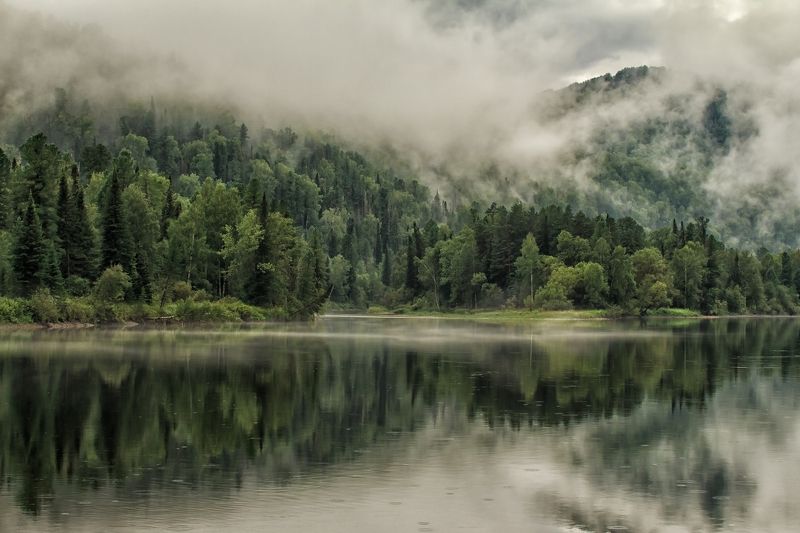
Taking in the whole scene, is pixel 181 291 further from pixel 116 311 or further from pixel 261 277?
pixel 116 311

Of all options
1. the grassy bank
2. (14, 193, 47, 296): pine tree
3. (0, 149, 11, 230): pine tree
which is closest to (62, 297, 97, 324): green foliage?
the grassy bank

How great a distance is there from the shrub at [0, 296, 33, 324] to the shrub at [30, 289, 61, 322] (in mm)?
895

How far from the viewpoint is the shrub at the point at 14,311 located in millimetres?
112750

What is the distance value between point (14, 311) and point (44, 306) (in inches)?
153

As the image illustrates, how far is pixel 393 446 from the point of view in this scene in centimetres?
3588

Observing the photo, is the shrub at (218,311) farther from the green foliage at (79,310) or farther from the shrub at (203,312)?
the green foliage at (79,310)

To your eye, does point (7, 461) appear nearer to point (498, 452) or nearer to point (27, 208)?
point (498, 452)

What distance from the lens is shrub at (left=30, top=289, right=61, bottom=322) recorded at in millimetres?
116812

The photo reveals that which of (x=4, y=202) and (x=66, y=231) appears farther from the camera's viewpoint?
(x=4, y=202)

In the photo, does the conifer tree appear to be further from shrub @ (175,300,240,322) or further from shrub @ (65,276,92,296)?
shrub @ (175,300,240,322)

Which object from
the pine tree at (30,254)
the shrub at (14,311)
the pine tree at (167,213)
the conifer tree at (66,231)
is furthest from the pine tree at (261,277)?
the shrub at (14,311)

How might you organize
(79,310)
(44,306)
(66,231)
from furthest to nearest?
(66,231) → (79,310) → (44,306)

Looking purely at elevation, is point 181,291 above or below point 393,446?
above

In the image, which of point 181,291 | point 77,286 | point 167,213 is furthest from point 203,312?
point 167,213
